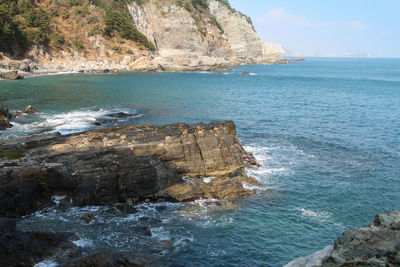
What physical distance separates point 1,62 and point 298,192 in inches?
2895

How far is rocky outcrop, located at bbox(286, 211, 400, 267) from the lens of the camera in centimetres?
796

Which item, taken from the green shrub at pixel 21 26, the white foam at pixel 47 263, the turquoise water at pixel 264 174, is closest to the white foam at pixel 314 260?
the turquoise water at pixel 264 174

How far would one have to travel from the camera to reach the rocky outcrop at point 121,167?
15031 millimetres

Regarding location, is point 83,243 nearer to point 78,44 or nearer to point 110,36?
point 78,44

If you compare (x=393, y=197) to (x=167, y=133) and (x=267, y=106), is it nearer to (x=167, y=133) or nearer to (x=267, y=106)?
(x=167, y=133)

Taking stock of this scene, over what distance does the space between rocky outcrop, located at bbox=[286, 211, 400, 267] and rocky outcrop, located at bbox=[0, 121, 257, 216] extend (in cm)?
891

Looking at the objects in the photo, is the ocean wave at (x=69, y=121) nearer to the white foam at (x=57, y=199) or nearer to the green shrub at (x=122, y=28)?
the white foam at (x=57, y=199)

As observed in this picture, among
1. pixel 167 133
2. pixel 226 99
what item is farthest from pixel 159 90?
pixel 167 133

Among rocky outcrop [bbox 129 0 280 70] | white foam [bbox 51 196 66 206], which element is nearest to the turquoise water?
white foam [bbox 51 196 66 206]

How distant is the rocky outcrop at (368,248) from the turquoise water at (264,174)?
3.82m

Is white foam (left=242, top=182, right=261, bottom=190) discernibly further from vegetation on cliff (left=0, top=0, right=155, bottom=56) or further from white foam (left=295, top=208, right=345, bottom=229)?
vegetation on cliff (left=0, top=0, right=155, bottom=56)

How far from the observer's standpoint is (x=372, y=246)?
8492 millimetres

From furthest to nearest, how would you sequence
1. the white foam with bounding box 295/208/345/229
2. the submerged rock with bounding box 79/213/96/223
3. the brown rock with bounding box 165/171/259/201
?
the brown rock with bounding box 165/171/259/201
the white foam with bounding box 295/208/345/229
the submerged rock with bounding box 79/213/96/223

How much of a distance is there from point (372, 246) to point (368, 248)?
14 cm
